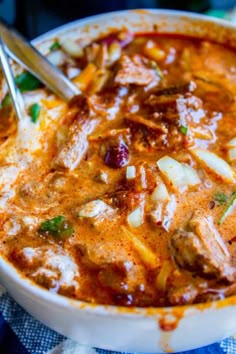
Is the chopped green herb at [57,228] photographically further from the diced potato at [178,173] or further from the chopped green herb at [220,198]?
the chopped green herb at [220,198]

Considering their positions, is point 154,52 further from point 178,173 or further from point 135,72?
point 178,173

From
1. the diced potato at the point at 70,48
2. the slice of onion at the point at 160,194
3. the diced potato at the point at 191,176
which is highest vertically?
the diced potato at the point at 70,48

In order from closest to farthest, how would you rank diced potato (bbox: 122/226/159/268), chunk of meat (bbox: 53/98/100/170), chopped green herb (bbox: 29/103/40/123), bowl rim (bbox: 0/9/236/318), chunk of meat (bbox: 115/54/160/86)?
1. bowl rim (bbox: 0/9/236/318)
2. diced potato (bbox: 122/226/159/268)
3. chunk of meat (bbox: 53/98/100/170)
4. chopped green herb (bbox: 29/103/40/123)
5. chunk of meat (bbox: 115/54/160/86)

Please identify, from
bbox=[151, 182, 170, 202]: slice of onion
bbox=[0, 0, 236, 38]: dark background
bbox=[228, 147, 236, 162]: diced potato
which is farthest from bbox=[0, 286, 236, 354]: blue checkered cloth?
bbox=[0, 0, 236, 38]: dark background

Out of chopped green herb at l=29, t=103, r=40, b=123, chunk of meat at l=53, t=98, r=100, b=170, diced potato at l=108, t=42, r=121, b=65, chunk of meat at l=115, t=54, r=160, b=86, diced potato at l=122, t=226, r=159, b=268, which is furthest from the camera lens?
diced potato at l=108, t=42, r=121, b=65

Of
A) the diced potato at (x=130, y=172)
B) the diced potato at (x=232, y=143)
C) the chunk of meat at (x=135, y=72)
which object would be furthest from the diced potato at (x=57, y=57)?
the diced potato at (x=232, y=143)

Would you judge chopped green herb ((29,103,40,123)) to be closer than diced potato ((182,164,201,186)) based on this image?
No

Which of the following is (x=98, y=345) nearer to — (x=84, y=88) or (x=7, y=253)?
(x=7, y=253)

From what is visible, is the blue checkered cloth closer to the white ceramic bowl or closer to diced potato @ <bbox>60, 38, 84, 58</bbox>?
the white ceramic bowl
